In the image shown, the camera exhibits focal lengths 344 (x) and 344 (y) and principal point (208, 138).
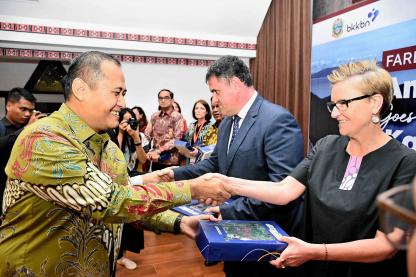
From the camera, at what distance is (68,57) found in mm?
5613

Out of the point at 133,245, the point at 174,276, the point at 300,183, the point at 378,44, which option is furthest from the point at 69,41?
the point at 300,183

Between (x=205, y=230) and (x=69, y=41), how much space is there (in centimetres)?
450

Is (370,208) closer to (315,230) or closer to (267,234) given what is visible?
(315,230)

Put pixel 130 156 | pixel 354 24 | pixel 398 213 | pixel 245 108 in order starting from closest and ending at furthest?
pixel 398 213 → pixel 245 108 → pixel 354 24 → pixel 130 156

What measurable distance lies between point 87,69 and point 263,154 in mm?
958

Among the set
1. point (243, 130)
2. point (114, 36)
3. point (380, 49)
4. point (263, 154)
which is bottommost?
point (263, 154)

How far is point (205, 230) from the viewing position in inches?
49.8

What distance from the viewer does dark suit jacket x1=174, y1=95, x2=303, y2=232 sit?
1.66m

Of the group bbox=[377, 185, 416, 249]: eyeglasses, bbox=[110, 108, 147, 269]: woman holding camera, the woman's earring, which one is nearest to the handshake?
the woman's earring

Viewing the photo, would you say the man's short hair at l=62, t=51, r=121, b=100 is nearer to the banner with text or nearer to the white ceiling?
the banner with text

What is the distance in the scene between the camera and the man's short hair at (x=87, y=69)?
4.01 ft

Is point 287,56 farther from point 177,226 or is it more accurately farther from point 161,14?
point 177,226

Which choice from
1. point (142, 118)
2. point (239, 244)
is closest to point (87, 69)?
point (239, 244)

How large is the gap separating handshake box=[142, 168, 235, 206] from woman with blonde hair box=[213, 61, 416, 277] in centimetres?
34
